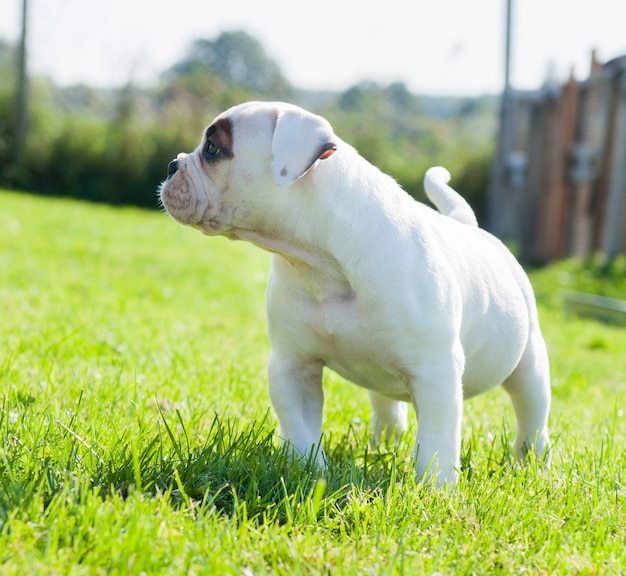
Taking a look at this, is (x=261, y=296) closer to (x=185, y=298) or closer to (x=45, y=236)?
(x=185, y=298)

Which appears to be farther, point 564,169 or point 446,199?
point 564,169

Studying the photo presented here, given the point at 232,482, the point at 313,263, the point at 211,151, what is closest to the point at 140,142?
the point at 211,151

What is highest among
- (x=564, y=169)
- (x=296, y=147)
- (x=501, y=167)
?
(x=296, y=147)

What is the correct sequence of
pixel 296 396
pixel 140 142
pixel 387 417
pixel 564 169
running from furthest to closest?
pixel 140 142, pixel 564 169, pixel 387 417, pixel 296 396

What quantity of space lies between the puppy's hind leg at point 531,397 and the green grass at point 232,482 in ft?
0.34

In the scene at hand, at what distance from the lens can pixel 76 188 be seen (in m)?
20.5

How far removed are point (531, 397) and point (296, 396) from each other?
99 cm

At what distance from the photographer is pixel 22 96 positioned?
2009cm

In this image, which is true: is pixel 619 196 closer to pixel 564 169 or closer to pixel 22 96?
pixel 564 169

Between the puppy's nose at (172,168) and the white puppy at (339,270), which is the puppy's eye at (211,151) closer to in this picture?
the white puppy at (339,270)

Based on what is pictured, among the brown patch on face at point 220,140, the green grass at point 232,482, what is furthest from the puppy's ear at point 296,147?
the green grass at point 232,482

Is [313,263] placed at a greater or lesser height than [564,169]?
greater

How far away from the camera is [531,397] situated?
3363mm

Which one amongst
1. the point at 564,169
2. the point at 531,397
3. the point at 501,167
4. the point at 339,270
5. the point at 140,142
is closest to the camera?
the point at 339,270
